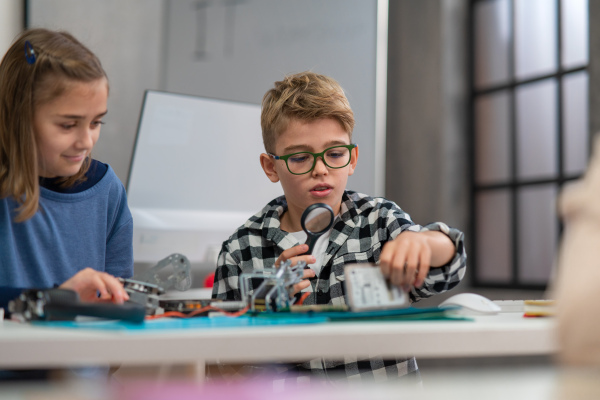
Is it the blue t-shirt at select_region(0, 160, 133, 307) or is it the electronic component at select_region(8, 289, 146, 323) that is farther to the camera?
the blue t-shirt at select_region(0, 160, 133, 307)

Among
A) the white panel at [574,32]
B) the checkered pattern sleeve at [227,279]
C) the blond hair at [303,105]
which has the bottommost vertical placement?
the checkered pattern sleeve at [227,279]

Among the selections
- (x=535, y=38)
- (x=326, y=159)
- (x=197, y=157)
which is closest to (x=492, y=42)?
(x=535, y=38)

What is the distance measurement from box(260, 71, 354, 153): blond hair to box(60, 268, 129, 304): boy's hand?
0.59 m

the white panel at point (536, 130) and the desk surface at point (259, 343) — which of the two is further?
the white panel at point (536, 130)

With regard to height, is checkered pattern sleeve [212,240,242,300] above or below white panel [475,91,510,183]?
below

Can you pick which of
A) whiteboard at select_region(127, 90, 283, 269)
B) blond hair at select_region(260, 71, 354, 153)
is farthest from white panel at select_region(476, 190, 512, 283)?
blond hair at select_region(260, 71, 354, 153)

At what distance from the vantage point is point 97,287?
3.15 feet

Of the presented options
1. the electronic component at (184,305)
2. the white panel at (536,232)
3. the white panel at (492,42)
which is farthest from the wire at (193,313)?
the white panel at (492,42)

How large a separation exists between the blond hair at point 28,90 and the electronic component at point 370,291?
0.67 m

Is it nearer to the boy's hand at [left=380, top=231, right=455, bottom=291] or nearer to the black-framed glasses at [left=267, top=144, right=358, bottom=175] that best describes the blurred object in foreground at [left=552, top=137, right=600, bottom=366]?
the boy's hand at [left=380, top=231, right=455, bottom=291]

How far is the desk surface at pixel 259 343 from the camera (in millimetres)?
629

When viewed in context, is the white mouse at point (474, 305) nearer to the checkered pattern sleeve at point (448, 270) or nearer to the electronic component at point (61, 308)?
the checkered pattern sleeve at point (448, 270)

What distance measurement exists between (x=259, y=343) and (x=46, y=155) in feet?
2.70

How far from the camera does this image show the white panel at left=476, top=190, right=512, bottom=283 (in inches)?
149
